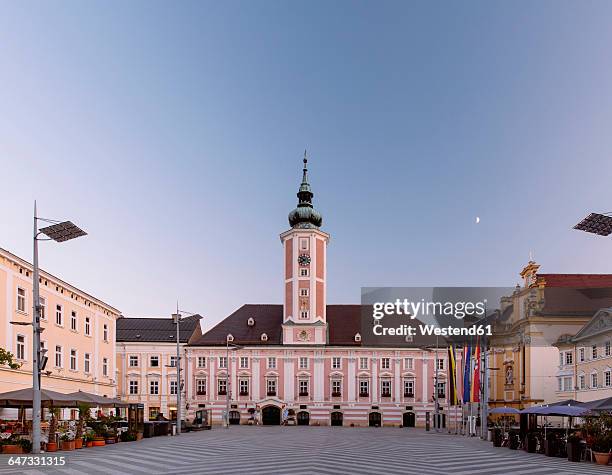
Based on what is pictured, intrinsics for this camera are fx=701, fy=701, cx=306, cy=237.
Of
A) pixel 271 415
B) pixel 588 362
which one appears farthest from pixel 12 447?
pixel 271 415

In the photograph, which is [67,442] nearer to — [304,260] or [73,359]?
[73,359]

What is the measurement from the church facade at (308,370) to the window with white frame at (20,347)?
136ft

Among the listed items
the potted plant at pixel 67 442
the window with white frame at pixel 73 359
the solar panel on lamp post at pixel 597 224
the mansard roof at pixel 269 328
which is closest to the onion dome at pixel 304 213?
the mansard roof at pixel 269 328

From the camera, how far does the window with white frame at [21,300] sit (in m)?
41.4

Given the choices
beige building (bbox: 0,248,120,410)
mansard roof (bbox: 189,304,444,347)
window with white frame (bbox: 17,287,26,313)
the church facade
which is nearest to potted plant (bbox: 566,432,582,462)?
beige building (bbox: 0,248,120,410)

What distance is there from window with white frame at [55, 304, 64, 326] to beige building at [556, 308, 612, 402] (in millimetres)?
42403

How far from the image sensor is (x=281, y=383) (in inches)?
3260

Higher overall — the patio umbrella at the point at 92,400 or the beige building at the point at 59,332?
the beige building at the point at 59,332

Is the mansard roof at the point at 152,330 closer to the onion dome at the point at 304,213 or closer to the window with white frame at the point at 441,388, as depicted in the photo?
the onion dome at the point at 304,213

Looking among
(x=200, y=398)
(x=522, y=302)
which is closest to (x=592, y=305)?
(x=522, y=302)

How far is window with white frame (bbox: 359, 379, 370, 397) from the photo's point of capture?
82.8 metres

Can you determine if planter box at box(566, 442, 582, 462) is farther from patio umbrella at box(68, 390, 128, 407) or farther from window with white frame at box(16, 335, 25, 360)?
window with white frame at box(16, 335, 25, 360)

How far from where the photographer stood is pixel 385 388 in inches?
3270

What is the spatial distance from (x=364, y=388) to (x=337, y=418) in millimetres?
4722
